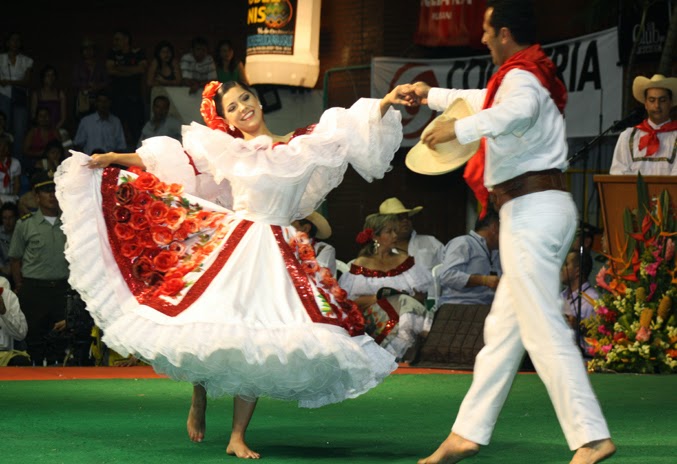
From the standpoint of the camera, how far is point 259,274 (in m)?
5.78

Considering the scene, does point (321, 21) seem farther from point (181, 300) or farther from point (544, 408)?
point (181, 300)

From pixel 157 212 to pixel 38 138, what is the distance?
938 cm

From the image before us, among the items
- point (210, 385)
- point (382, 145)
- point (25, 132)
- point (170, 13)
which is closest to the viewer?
point (210, 385)

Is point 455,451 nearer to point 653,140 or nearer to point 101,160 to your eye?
point 101,160

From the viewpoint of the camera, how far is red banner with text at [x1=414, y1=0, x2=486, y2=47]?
14258 mm

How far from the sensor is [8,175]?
1416 cm

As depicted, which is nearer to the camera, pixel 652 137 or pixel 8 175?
pixel 652 137

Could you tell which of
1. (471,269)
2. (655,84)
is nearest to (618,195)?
(655,84)

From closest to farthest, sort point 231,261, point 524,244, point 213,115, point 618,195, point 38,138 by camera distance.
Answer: point 524,244 < point 231,261 < point 213,115 < point 618,195 < point 38,138

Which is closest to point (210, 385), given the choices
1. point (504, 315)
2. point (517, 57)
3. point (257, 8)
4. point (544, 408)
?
point (504, 315)

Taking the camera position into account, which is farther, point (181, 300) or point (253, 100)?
point (253, 100)

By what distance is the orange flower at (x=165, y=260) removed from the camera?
5992 mm

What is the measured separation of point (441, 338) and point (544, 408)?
126 inches

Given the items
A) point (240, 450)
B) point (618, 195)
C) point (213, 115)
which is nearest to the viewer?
point (240, 450)
